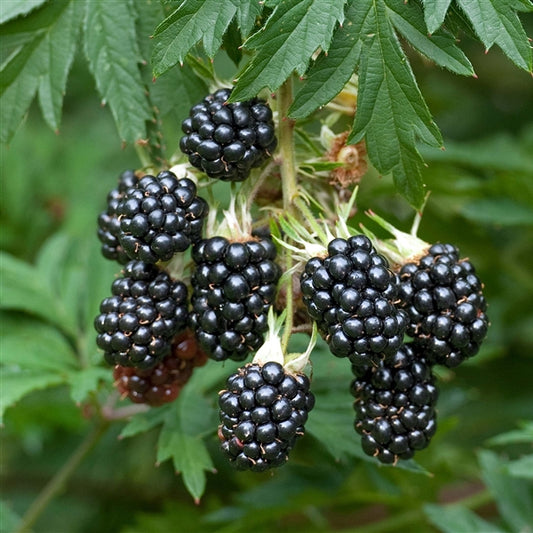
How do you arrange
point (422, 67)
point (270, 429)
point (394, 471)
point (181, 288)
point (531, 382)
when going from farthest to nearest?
1. point (422, 67)
2. point (531, 382)
3. point (394, 471)
4. point (181, 288)
5. point (270, 429)

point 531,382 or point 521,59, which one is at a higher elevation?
point 521,59

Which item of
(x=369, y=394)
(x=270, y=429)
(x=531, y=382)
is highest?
(x=270, y=429)

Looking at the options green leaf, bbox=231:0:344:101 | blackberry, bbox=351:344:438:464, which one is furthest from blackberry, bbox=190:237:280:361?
green leaf, bbox=231:0:344:101

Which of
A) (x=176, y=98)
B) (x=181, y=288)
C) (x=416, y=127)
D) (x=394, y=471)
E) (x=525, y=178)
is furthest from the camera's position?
(x=525, y=178)

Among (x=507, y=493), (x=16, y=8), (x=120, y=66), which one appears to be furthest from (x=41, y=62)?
(x=507, y=493)

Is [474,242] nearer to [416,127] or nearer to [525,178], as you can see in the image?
[525,178]

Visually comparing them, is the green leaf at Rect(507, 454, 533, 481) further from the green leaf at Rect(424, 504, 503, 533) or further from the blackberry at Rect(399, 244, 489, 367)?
the blackberry at Rect(399, 244, 489, 367)

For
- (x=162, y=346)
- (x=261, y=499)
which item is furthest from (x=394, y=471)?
(x=162, y=346)

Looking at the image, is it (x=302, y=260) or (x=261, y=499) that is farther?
(x=261, y=499)
